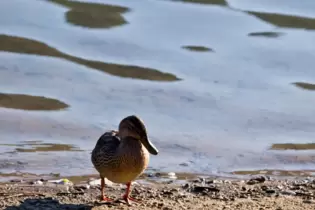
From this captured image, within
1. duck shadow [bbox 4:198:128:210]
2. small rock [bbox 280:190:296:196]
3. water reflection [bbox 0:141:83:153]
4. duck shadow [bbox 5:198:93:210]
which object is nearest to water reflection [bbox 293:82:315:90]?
water reflection [bbox 0:141:83:153]

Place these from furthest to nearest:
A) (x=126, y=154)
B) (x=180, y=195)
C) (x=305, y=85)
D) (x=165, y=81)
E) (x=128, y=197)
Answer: (x=305, y=85) < (x=165, y=81) < (x=180, y=195) < (x=128, y=197) < (x=126, y=154)

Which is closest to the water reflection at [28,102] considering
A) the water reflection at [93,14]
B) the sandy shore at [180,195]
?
the sandy shore at [180,195]

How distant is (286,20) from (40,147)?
482 cm

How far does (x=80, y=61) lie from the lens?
10.7 m

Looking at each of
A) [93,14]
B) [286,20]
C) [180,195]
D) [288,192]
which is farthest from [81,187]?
[286,20]

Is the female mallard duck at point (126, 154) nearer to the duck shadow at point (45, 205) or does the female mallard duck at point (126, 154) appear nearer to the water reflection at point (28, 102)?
the duck shadow at point (45, 205)

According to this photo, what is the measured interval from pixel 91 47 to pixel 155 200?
4500 mm

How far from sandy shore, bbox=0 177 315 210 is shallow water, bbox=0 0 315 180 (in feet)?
1.84

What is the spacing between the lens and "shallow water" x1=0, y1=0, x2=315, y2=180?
28.1ft

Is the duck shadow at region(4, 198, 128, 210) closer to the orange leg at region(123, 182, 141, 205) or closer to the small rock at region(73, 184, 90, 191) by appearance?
the orange leg at region(123, 182, 141, 205)

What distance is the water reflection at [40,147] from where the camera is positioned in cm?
845

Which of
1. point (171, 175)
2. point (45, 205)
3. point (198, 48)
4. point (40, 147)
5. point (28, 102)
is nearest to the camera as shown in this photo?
point (45, 205)

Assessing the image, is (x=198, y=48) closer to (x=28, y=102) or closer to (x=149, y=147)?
(x=28, y=102)

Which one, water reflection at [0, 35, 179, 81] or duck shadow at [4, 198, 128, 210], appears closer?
duck shadow at [4, 198, 128, 210]
